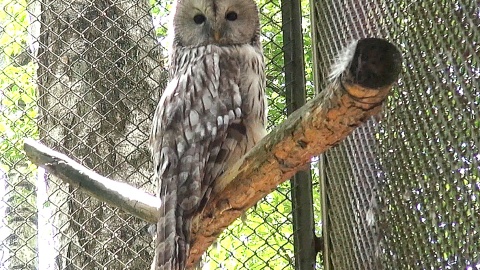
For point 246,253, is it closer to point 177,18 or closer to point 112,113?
point 112,113

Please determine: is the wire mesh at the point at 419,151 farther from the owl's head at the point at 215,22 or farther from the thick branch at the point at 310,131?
the owl's head at the point at 215,22

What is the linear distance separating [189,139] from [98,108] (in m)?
1.26

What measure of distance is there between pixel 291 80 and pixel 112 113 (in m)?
1.13

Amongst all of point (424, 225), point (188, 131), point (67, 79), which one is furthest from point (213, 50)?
point (424, 225)

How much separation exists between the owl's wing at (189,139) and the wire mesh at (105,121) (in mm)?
628

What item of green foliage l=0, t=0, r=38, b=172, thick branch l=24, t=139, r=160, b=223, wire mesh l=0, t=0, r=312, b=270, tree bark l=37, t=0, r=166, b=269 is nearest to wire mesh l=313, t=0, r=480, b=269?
thick branch l=24, t=139, r=160, b=223

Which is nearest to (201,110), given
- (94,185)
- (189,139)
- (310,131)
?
(189,139)

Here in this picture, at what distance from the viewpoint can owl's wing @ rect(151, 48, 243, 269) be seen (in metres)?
2.04

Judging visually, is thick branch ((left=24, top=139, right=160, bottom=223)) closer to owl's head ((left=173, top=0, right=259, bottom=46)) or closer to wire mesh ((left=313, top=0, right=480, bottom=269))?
wire mesh ((left=313, top=0, right=480, bottom=269))

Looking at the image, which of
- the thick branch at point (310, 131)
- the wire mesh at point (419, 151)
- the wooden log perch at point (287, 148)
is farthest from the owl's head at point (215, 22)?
the thick branch at point (310, 131)

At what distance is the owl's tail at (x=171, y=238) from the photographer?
1.96 metres

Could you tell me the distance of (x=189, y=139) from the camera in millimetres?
2334

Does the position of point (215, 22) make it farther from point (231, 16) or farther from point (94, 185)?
point (94, 185)

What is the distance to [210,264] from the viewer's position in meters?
3.42
